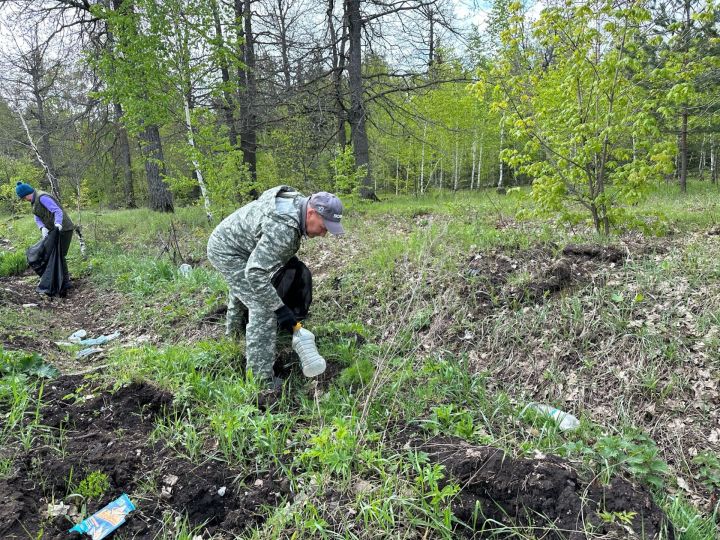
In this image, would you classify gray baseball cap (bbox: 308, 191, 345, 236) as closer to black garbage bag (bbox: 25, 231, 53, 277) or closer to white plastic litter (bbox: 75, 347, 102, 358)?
white plastic litter (bbox: 75, 347, 102, 358)

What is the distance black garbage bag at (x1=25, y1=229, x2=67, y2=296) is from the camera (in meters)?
6.54

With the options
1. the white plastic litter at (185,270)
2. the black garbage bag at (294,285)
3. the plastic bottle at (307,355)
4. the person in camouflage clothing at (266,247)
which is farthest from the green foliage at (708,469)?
the white plastic litter at (185,270)

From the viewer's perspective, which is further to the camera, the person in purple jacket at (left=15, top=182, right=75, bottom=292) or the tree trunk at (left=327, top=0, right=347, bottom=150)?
the tree trunk at (left=327, top=0, right=347, bottom=150)

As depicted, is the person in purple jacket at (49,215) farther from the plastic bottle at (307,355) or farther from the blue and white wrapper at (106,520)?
the blue and white wrapper at (106,520)

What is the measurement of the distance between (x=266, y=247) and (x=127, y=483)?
5.65ft

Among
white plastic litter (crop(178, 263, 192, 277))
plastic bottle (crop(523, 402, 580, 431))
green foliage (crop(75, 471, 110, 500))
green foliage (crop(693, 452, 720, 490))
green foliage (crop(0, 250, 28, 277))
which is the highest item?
green foliage (crop(0, 250, 28, 277))

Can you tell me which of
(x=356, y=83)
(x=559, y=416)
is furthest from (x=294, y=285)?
(x=356, y=83)

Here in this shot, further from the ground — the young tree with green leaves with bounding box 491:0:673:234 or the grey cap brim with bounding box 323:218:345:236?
the young tree with green leaves with bounding box 491:0:673:234

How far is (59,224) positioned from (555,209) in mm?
7225

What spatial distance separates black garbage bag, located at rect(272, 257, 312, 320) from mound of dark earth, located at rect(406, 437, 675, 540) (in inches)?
81.5

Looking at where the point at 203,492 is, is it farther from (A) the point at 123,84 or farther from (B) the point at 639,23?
(A) the point at 123,84

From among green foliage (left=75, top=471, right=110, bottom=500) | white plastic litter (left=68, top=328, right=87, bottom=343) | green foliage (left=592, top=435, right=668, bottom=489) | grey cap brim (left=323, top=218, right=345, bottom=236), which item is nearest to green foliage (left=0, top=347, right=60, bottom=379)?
white plastic litter (left=68, top=328, right=87, bottom=343)

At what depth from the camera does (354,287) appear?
521cm

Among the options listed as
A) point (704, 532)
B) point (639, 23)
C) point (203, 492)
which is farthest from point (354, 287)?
point (639, 23)
